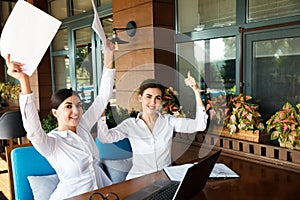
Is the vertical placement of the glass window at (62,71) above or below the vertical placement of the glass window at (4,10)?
below

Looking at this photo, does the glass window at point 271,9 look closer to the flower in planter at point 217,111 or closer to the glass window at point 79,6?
the flower in planter at point 217,111

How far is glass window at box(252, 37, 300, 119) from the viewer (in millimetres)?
2234

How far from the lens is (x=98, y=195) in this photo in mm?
Answer: 1275

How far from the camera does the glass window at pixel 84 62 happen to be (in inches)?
173

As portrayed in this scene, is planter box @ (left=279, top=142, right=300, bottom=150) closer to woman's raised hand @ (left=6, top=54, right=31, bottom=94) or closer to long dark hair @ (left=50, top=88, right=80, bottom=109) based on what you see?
A: long dark hair @ (left=50, top=88, right=80, bottom=109)

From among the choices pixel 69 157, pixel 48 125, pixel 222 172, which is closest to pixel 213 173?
pixel 222 172

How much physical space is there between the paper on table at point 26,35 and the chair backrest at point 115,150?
1.07 m

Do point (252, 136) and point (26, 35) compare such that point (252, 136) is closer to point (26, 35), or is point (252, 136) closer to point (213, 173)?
point (213, 173)

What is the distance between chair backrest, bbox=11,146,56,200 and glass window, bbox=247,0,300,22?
207cm

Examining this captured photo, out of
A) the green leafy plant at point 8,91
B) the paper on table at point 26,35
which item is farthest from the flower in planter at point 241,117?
the green leafy plant at point 8,91

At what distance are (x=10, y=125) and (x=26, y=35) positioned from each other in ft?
9.92

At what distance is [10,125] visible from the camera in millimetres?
3736

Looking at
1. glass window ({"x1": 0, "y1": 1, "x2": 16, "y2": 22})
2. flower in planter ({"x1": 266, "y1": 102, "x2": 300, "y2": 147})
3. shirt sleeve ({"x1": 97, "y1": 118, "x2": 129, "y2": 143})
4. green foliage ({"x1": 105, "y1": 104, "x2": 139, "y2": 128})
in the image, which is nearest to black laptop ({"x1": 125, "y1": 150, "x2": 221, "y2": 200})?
shirt sleeve ({"x1": 97, "y1": 118, "x2": 129, "y2": 143})

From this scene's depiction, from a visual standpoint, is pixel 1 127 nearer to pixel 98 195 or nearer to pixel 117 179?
pixel 117 179
